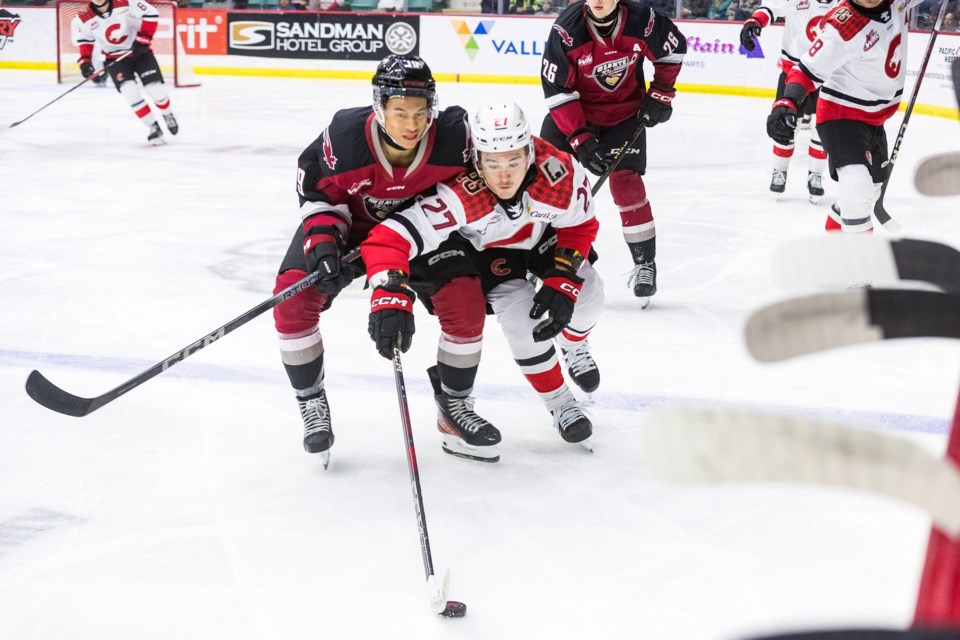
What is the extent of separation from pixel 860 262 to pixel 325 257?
1.88m

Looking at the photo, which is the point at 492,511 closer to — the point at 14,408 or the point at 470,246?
the point at 470,246

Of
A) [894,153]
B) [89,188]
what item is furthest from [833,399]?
[89,188]

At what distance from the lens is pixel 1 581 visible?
1.82 m

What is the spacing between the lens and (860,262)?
384 millimetres

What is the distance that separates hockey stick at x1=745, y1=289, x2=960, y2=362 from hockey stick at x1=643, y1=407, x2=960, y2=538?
4 cm


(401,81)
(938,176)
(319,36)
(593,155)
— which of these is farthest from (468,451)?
(319,36)

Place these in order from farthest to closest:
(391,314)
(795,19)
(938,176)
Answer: (795,19), (391,314), (938,176)

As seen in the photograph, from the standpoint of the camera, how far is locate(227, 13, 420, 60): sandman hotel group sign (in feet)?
35.1

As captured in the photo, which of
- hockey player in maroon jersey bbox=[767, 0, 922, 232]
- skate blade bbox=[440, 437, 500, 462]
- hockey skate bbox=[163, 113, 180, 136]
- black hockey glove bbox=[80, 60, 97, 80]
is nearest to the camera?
skate blade bbox=[440, 437, 500, 462]

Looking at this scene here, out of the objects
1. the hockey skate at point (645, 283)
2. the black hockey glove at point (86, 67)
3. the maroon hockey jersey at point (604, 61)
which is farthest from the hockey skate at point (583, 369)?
the black hockey glove at point (86, 67)

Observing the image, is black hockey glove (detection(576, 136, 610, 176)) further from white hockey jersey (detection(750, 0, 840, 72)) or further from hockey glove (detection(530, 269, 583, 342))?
white hockey jersey (detection(750, 0, 840, 72))

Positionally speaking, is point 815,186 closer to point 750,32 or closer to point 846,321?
point 750,32

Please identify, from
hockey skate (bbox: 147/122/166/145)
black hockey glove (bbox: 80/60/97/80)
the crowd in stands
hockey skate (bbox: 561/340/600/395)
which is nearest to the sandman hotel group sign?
the crowd in stands

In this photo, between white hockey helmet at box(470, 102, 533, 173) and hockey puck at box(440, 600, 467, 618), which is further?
white hockey helmet at box(470, 102, 533, 173)
